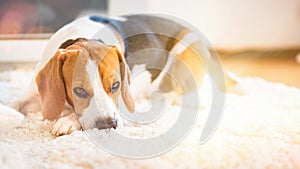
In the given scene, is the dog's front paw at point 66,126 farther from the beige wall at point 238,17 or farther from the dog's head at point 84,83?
the beige wall at point 238,17

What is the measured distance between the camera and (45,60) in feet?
3.06

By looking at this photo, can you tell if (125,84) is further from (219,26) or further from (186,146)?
(219,26)

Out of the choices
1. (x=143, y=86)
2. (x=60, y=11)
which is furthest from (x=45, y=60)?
(x=60, y=11)

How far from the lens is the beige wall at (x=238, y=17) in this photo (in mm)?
1795

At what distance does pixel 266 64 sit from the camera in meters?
2.10

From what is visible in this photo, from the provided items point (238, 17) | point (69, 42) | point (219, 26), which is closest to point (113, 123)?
point (69, 42)

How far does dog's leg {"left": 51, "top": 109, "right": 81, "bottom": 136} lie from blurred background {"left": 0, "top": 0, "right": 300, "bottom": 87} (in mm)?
328

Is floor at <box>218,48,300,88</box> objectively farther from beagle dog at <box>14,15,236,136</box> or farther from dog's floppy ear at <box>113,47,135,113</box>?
dog's floppy ear at <box>113,47,135,113</box>

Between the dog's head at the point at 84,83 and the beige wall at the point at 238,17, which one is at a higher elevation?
the dog's head at the point at 84,83

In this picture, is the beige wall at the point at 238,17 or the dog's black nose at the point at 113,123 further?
the beige wall at the point at 238,17

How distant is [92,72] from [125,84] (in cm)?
11

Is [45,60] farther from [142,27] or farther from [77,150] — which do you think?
[142,27]

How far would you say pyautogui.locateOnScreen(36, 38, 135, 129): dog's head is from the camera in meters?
0.83

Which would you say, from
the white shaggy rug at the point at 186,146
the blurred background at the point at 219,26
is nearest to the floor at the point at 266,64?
the blurred background at the point at 219,26
